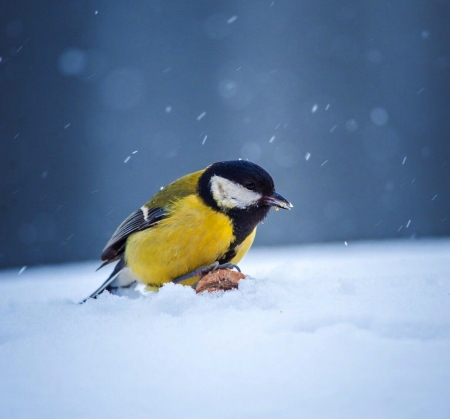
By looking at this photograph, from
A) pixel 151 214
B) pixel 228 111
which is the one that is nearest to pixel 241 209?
pixel 151 214

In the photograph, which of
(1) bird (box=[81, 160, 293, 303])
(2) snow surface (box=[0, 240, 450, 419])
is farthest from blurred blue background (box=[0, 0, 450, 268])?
(2) snow surface (box=[0, 240, 450, 419])

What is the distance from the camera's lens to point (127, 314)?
1.12 metres

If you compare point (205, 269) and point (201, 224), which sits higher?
point (201, 224)

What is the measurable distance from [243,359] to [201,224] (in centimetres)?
92

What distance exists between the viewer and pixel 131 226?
2014mm

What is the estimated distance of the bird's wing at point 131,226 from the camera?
190 cm

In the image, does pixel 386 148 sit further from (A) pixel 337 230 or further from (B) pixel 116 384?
(B) pixel 116 384

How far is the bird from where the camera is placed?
1671 mm

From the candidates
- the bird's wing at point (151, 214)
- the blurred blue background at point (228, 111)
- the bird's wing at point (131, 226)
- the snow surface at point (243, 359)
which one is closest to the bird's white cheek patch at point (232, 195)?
the bird's wing at point (151, 214)

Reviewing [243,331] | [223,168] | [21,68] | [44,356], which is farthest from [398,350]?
[21,68]

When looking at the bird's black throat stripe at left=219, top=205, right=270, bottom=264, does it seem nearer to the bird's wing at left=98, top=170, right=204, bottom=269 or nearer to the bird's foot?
the bird's foot

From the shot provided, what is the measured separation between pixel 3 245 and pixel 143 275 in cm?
403

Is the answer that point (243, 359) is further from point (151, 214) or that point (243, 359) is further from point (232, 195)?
point (151, 214)

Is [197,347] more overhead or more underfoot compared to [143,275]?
more overhead
